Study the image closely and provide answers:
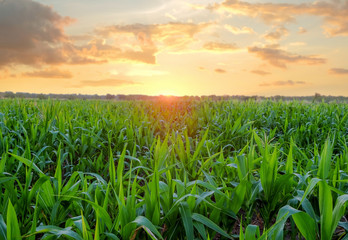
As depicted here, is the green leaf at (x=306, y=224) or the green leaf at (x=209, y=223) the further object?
the green leaf at (x=209, y=223)

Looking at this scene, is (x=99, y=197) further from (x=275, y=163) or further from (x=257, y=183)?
(x=275, y=163)

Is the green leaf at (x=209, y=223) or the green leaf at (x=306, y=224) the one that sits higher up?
the green leaf at (x=306, y=224)

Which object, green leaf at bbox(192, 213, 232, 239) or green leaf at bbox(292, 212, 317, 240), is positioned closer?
green leaf at bbox(292, 212, 317, 240)

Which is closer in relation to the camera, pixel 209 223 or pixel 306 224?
pixel 306 224

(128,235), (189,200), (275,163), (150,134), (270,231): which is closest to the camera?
(270,231)

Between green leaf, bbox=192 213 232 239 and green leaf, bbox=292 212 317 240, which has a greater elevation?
green leaf, bbox=292 212 317 240

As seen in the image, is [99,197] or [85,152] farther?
[85,152]

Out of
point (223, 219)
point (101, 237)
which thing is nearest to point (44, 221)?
point (101, 237)

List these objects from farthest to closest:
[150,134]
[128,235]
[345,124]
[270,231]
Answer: [345,124]
[150,134]
[128,235]
[270,231]

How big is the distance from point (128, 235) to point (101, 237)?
6.5 inches

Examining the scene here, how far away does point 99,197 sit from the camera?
2.07 metres

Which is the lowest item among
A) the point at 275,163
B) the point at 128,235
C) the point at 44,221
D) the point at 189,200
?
the point at 44,221

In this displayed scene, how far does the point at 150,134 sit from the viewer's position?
16.5 ft

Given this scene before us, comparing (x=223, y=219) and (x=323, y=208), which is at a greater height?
(x=323, y=208)
